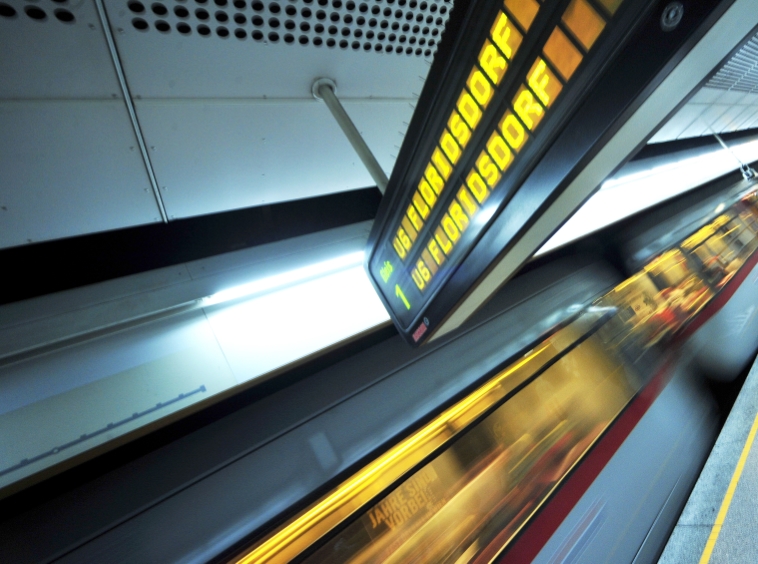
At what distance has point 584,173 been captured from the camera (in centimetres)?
74

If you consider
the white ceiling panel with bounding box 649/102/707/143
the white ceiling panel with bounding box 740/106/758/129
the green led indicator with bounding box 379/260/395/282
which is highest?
the white ceiling panel with bounding box 649/102/707/143

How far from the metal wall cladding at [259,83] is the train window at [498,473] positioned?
1.60m

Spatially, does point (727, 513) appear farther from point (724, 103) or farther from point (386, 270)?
point (724, 103)

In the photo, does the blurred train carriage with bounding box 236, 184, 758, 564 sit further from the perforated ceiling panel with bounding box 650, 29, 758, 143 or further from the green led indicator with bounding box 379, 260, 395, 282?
the perforated ceiling panel with bounding box 650, 29, 758, 143

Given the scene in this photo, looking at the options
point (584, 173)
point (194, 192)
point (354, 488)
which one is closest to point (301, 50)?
point (194, 192)

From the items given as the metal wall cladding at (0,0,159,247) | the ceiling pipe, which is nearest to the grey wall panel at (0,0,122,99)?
the metal wall cladding at (0,0,159,247)

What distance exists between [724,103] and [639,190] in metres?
0.96

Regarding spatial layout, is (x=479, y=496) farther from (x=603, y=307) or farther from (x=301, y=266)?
(x=603, y=307)

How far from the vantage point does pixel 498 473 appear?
2.21 m

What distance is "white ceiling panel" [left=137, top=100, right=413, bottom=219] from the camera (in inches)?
49.4

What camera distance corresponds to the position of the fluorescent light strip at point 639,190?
303 cm

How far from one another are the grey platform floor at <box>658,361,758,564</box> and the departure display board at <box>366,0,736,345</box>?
2.53 metres

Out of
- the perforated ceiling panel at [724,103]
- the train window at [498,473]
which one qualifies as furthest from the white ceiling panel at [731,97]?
the train window at [498,473]

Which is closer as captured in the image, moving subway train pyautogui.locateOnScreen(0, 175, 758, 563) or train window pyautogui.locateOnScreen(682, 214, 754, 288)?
moving subway train pyautogui.locateOnScreen(0, 175, 758, 563)
